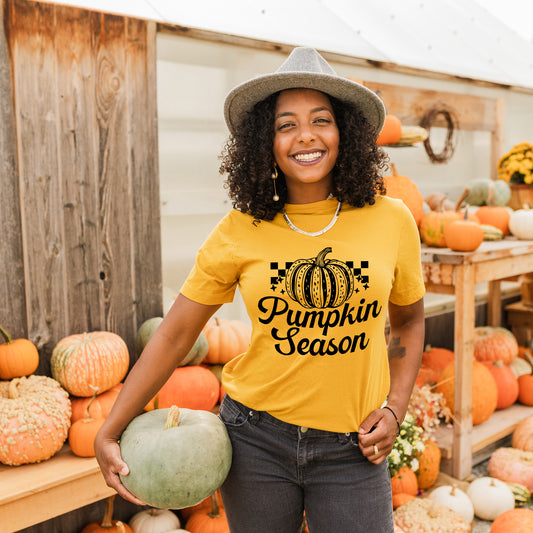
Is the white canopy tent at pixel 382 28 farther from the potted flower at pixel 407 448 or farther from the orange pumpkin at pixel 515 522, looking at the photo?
the orange pumpkin at pixel 515 522

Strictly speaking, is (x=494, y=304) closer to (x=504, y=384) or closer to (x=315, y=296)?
(x=504, y=384)

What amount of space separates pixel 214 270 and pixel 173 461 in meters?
0.49

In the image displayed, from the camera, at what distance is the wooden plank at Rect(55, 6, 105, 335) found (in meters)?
2.69

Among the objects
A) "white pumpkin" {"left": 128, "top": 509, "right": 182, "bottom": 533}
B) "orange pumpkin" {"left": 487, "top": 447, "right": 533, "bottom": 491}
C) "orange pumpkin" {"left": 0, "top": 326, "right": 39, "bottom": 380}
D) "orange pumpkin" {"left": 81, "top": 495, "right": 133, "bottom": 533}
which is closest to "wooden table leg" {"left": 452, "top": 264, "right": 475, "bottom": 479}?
"orange pumpkin" {"left": 487, "top": 447, "right": 533, "bottom": 491}

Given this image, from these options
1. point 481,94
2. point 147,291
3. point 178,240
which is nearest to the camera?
point 147,291

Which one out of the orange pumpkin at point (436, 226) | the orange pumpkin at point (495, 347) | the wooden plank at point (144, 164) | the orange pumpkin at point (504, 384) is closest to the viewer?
the wooden plank at point (144, 164)

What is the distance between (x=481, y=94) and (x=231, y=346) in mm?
3695

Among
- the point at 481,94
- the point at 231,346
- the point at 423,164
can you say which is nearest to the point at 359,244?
the point at 231,346

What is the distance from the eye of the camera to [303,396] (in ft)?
5.00

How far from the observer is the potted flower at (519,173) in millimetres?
4771

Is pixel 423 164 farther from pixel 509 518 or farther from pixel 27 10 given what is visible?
pixel 27 10

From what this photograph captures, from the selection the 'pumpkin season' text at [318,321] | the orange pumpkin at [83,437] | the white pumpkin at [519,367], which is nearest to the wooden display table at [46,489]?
the orange pumpkin at [83,437]

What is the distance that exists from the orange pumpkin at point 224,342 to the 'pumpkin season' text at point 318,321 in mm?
1577

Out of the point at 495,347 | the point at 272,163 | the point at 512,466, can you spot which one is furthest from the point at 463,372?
the point at 272,163
